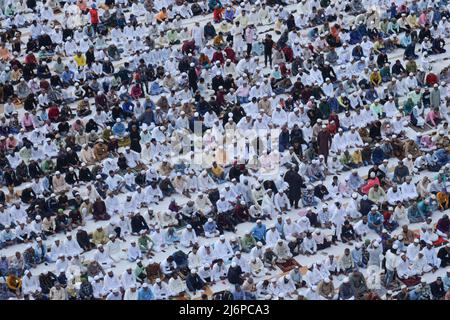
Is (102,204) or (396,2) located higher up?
(396,2)

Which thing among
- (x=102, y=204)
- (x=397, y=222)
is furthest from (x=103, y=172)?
(x=397, y=222)

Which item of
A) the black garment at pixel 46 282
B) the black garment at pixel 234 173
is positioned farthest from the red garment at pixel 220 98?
the black garment at pixel 46 282

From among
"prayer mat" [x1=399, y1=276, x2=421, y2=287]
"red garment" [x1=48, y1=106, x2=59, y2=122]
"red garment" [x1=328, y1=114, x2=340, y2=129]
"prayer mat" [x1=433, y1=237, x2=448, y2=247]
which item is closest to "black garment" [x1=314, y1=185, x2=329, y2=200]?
"red garment" [x1=328, y1=114, x2=340, y2=129]

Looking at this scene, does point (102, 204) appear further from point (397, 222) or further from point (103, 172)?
point (397, 222)

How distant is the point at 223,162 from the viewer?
135 ft

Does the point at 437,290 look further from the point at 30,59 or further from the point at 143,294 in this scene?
the point at 30,59

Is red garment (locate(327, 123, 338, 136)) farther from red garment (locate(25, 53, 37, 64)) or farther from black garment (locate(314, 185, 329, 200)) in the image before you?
red garment (locate(25, 53, 37, 64))

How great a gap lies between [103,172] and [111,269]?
14.2 feet

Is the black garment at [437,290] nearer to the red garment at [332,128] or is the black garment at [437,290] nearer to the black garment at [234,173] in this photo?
the black garment at [234,173]

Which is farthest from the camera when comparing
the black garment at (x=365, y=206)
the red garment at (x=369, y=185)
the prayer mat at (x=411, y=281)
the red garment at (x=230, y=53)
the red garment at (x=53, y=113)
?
the red garment at (x=230, y=53)

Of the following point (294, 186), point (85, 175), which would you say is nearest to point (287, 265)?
point (294, 186)

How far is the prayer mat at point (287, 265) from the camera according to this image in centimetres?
3741

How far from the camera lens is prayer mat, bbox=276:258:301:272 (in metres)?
37.4
